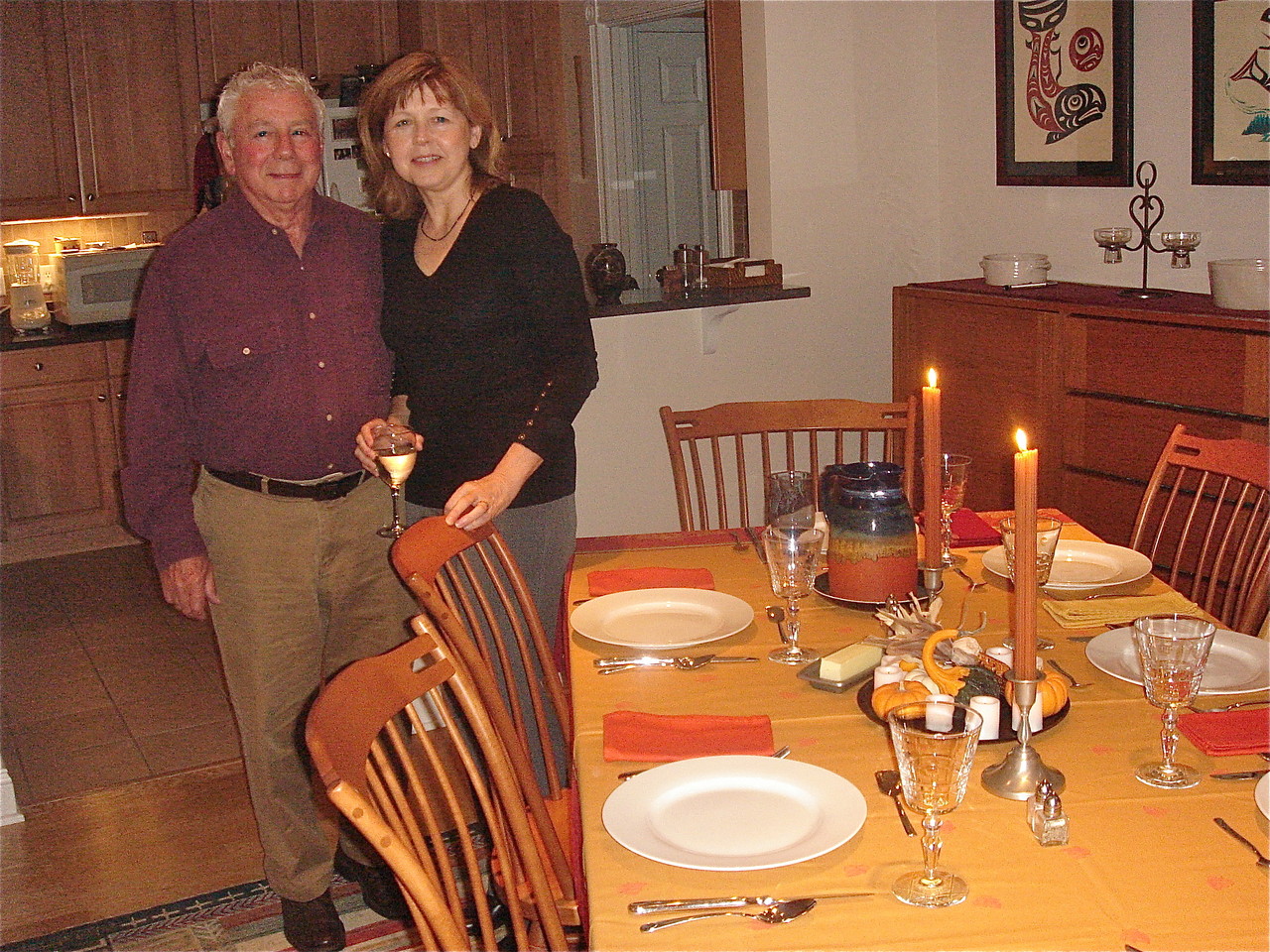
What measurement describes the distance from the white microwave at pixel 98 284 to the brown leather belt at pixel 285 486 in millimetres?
3175

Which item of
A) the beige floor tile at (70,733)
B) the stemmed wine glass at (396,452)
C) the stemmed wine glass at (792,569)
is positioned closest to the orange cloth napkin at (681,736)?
the stemmed wine glass at (792,569)

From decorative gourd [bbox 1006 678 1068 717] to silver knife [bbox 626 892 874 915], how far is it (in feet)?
1.36

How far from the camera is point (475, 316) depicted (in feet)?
7.58

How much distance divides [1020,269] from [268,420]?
241 centimetres

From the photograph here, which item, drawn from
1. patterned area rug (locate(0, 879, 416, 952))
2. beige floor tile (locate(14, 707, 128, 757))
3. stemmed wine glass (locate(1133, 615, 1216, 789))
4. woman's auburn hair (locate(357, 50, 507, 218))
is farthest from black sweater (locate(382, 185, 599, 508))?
beige floor tile (locate(14, 707, 128, 757))

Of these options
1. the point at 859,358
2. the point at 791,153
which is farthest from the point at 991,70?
the point at 859,358

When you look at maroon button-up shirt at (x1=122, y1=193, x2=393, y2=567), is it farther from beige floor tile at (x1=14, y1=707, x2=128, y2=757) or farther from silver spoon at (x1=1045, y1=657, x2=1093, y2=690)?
beige floor tile at (x1=14, y1=707, x2=128, y2=757)

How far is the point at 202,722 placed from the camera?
361cm

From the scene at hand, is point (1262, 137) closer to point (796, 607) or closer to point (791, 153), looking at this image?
point (791, 153)

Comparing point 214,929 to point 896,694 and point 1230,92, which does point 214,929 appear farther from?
point 1230,92

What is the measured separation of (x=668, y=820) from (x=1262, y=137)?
2.77 m

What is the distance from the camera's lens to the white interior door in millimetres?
5763

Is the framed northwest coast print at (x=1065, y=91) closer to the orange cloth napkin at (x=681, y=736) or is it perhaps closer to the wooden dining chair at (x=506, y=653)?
the wooden dining chair at (x=506, y=653)

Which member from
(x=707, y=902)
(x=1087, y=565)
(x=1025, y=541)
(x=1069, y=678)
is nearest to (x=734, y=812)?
(x=707, y=902)
